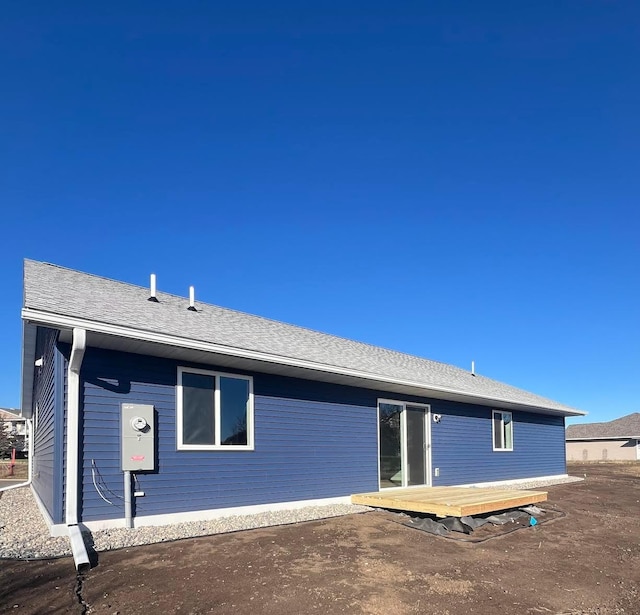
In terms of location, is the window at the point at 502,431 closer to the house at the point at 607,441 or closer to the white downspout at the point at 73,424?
the white downspout at the point at 73,424

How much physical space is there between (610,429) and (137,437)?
151 ft

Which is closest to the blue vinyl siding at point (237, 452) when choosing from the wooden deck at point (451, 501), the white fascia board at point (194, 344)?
the white fascia board at point (194, 344)

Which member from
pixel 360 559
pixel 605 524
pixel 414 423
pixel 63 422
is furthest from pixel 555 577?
pixel 414 423

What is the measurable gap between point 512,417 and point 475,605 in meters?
12.6

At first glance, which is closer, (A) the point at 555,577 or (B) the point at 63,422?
(A) the point at 555,577

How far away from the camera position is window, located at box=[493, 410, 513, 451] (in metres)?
15.4

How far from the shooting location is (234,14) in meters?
10.7

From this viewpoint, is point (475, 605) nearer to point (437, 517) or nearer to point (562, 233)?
point (437, 517)

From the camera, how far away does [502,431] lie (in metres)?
15.7

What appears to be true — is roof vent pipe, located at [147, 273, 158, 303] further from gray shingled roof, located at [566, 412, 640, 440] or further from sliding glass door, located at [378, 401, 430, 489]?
gray shingled roof, located at [566, 412, 640, 440]

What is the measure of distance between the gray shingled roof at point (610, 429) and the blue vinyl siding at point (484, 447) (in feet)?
90.0

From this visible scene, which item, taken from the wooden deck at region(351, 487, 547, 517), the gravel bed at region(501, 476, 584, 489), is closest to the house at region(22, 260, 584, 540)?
the wooden deck at region(351, 487, 547, 517)

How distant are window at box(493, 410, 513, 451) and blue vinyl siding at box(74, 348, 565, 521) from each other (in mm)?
1713

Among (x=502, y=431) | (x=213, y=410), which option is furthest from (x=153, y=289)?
(x=502, y=431)
